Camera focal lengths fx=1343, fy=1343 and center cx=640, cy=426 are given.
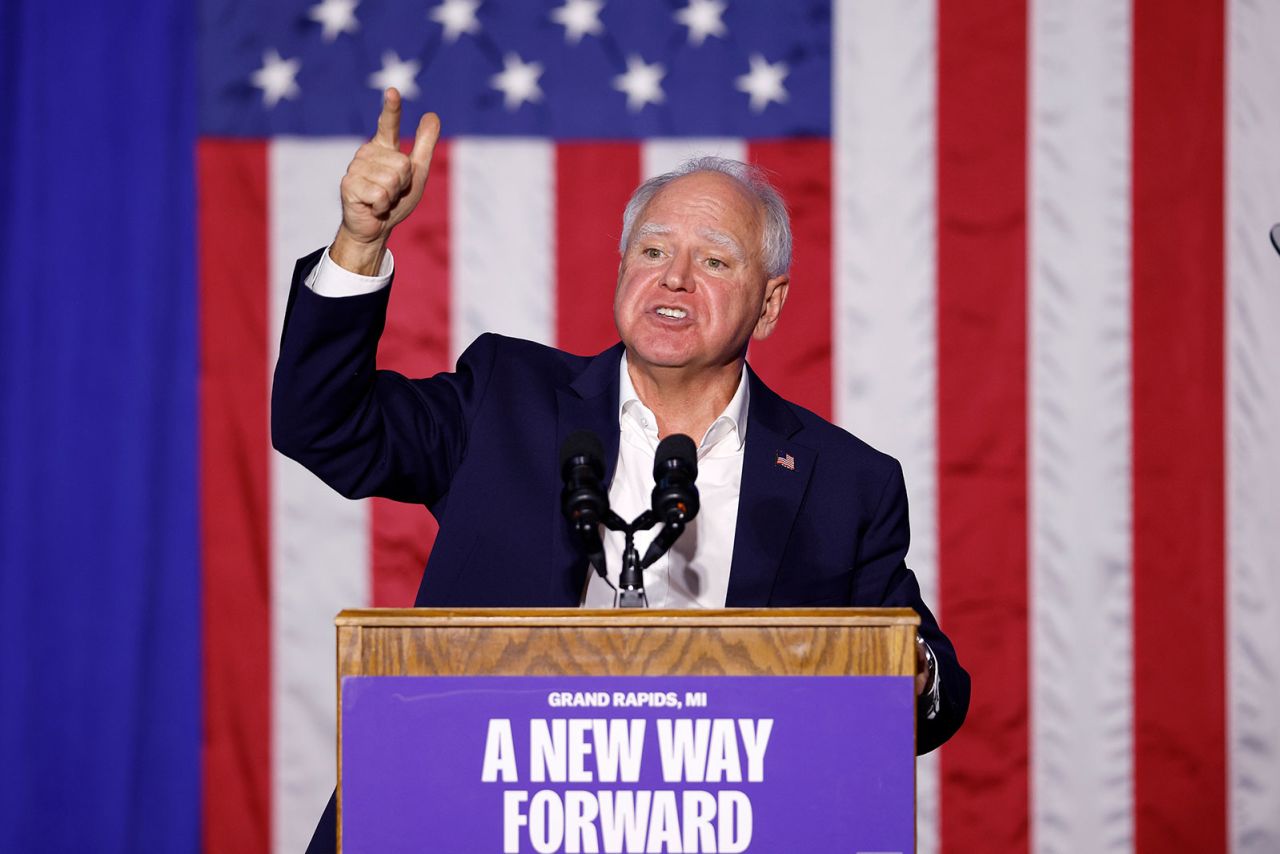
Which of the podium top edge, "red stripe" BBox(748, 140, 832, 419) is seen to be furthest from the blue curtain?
the podium top edge

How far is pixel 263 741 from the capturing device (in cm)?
321

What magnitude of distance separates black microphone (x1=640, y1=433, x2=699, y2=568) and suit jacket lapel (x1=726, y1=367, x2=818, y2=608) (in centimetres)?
44

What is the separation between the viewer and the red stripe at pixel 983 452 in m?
3.26

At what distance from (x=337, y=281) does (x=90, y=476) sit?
1.83m

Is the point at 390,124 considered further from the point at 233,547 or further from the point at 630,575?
the point at 233,547

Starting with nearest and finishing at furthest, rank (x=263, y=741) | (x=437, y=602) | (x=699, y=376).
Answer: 1. (x=437, y=602)
2. (x=699, y=376)
3. (x=263, y=741)

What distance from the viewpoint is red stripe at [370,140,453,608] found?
10.6 feet

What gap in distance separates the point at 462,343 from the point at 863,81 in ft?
3.85

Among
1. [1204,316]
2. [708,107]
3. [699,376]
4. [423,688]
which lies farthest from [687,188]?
[1204,316]

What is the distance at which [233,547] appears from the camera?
3199 millimetres

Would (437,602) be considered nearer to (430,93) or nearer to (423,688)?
(423,688)

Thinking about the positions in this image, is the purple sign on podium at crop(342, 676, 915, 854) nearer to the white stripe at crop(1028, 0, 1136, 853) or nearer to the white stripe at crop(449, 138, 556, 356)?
the white stripe at crop(449, 138, 556, 356)

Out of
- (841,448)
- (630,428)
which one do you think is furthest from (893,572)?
(630,428)

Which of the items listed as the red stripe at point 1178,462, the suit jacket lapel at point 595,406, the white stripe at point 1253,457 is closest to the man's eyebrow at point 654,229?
the suit jacket lapel at point 595,406
